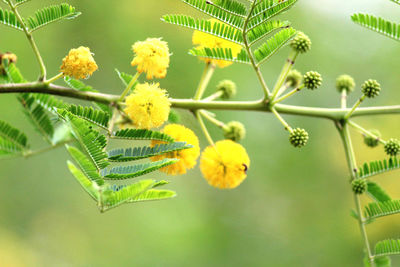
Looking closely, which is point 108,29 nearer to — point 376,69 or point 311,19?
point 311,19

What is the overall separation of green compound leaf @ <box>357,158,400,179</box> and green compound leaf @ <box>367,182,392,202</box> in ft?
0.80

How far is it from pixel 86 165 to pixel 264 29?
1.37 metres

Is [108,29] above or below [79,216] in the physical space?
above

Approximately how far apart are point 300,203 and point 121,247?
14.1 ft

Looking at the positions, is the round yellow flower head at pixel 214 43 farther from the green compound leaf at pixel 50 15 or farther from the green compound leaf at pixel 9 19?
the green compound leaf at pixel 9 19

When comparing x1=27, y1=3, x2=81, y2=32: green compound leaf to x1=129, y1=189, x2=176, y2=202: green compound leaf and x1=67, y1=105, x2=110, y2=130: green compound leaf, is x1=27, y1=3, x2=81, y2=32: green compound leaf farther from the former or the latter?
x1=129, y1=189, x2=176, y2=202: green compound leaf

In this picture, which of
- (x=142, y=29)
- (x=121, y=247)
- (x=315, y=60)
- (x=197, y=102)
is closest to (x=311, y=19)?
(x=315, y=60)

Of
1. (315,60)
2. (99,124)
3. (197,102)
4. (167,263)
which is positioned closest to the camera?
(99,124)

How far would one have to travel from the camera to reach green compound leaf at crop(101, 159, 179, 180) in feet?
8.27

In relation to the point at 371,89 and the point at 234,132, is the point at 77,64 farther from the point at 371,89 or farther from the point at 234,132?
the point at 371,89

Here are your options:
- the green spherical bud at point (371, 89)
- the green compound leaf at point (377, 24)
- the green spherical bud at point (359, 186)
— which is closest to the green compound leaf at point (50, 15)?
the green compound leaf at point (377, 24)

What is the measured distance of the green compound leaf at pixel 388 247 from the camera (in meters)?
3.18

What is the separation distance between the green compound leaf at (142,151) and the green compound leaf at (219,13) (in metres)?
0.80

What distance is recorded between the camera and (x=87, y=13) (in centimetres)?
1018
